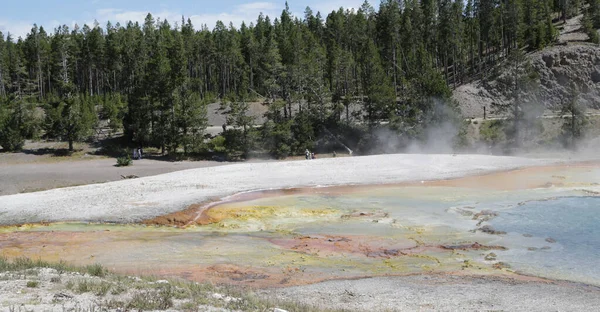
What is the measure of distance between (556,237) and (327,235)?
31.7 feet

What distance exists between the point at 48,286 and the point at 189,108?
157 feet

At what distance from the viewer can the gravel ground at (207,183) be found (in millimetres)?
28125

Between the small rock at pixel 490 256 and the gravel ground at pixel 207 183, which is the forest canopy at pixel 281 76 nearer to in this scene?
the gravel ground at pixel 207 183

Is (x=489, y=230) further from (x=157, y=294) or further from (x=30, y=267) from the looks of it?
(x=30, y=267)

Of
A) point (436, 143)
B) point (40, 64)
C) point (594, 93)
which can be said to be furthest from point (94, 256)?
point (40, 64)

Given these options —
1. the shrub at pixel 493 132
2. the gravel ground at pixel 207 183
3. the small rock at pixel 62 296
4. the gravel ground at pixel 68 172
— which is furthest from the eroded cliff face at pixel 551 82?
the small rock at pixel 62 296

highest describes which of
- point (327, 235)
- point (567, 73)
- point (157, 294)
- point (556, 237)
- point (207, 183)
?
point (567, 73)

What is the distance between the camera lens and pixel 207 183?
120 feet

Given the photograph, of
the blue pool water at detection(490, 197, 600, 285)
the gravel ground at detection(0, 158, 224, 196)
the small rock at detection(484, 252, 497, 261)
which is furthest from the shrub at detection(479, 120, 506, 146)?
the small rock at detection(484, 252, 497, 261)

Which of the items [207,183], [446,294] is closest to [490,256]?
[446,294]

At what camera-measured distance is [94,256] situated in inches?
786

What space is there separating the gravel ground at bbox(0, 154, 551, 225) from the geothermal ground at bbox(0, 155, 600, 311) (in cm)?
14

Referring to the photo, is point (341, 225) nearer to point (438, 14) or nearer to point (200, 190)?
point (200, 190)

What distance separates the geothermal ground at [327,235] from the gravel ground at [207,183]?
0.45 ft
